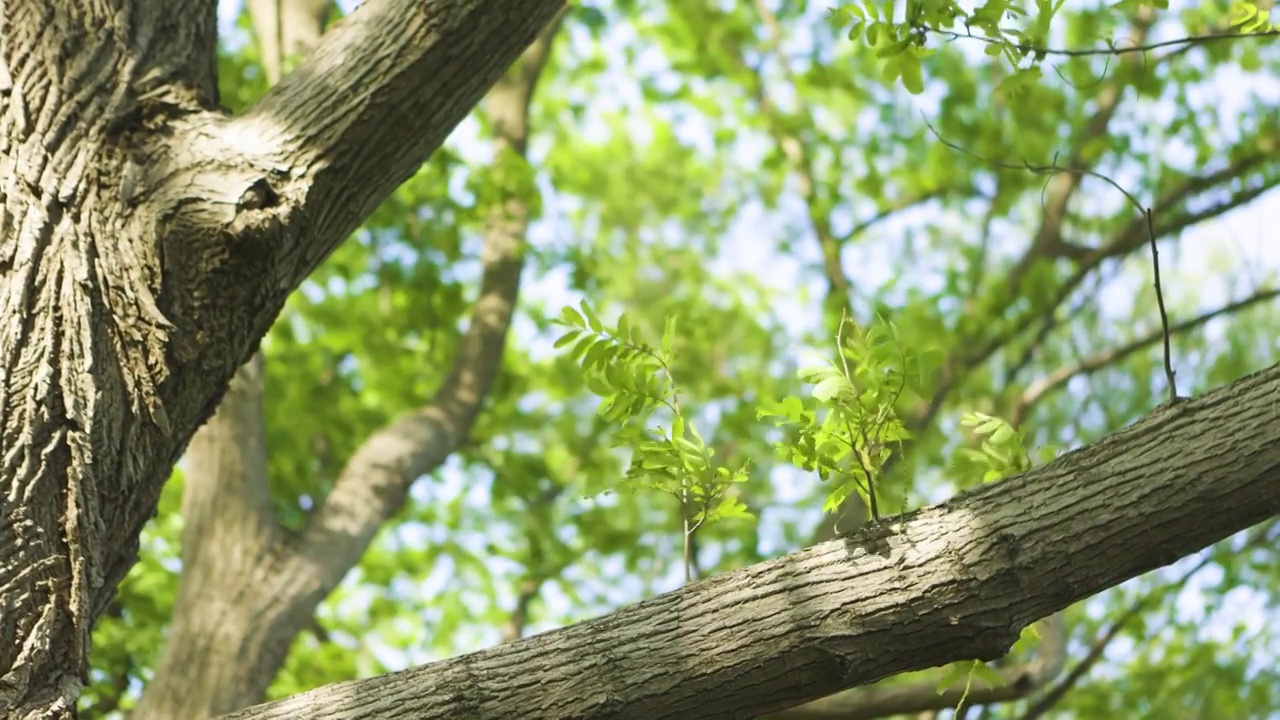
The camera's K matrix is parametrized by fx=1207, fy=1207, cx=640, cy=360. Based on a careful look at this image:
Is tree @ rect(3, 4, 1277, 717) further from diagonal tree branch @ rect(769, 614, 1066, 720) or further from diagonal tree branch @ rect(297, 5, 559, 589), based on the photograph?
diagonal tree branch @ rect(769, 614, 1066, 720)

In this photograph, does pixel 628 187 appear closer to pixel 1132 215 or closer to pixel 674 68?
pixel 674 68

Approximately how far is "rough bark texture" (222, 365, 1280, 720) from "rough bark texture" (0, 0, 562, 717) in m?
0.51

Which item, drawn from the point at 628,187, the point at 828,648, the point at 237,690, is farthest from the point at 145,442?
the point at 628,187

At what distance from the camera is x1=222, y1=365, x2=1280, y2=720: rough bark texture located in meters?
1.78

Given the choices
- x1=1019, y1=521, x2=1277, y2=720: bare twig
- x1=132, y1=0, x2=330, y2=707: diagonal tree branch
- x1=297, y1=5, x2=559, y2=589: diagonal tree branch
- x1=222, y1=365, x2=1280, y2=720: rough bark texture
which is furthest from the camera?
x1=1019, y1=521, x2=1277, y2=720: bare twig

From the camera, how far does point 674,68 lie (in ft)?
27.6

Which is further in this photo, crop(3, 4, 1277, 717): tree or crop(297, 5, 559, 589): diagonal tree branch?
crop(297, 5, 559, 589): diagonal tree branch

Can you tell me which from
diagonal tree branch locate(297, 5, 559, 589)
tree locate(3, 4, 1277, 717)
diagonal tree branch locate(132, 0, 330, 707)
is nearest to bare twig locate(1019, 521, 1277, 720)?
diagonal tree branch locate(297, 5, 559, 589)

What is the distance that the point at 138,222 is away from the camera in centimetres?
229

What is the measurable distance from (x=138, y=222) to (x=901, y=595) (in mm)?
1555

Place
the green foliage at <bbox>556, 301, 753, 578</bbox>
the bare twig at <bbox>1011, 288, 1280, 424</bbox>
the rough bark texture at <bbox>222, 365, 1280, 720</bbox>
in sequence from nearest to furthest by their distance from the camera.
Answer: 1. the rough bark texture at <bbox>222, 365, 1280, 720</bbox>
2. the green foliage at <bbox>556, 301, 753, 578</bbox>
3. the bare twig at <bbox>1011, 288, 1280, 424</bbox>

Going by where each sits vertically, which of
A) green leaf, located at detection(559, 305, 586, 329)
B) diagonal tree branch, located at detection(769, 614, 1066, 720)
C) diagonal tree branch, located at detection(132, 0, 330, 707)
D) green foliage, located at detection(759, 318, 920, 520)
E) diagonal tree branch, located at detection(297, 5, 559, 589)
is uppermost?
diagonal tree branch, located at detection(297, 5, 559, 589)

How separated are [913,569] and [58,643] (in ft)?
4.62

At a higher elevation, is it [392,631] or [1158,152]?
[1158,152]
